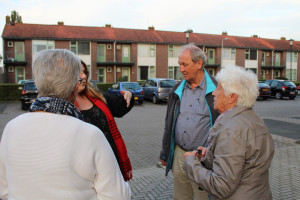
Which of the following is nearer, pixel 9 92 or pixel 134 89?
pixel 134 89

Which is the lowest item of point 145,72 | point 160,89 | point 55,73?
point 160,89

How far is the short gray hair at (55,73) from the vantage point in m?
1.33

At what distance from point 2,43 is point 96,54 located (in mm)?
9953

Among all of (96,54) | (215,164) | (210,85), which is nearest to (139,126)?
(210,85)

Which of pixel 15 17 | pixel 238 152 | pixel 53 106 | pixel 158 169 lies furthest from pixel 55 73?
pixel 15 17

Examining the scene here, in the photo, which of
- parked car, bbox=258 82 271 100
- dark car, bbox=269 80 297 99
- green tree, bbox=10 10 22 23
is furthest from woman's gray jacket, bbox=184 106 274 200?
green tree, bbox=10 10 22 23

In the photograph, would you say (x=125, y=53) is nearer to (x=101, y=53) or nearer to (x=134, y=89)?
(x=101, y=53)

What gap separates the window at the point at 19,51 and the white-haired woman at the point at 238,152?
30722mm

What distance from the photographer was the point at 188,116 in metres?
2.77

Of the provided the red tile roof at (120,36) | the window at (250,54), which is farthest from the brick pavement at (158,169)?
the window at (250,54)

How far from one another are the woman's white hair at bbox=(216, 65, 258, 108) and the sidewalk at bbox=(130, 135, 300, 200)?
2.54 metres

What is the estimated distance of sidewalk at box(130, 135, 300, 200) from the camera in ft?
13.0

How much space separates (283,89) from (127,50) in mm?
18635

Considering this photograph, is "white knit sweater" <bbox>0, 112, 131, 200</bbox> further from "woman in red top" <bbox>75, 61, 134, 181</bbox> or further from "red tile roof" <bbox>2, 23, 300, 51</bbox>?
"red tile roof" <bbox>2, 23, 300, 51</bbox>
